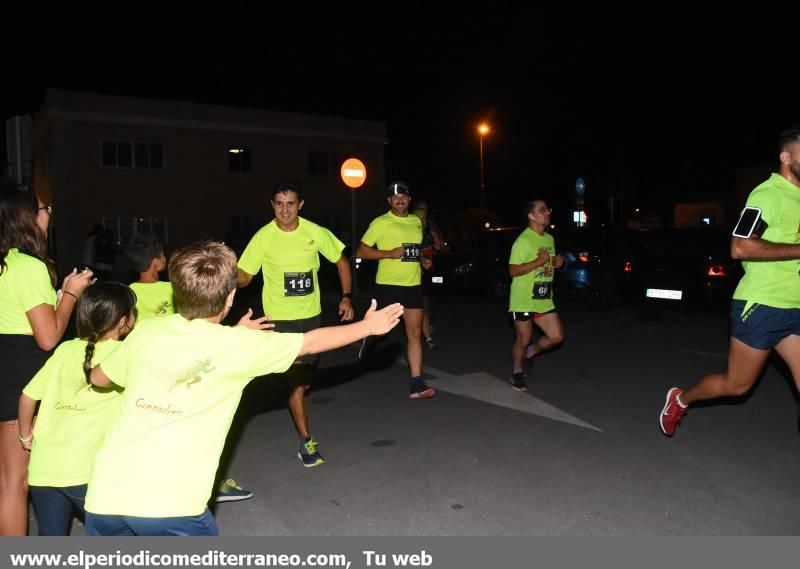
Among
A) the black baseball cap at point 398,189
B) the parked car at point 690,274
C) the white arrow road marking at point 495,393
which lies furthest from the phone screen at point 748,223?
the parked car at point 690,274

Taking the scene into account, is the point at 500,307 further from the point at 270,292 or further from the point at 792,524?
the point at 792,524

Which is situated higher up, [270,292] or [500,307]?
[270,292]

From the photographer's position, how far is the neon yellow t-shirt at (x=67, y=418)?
119 inches

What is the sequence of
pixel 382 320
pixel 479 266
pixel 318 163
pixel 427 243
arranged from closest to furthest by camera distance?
pixel 382 320
pixel 427 243
pixel 479 266
pixel 318 163

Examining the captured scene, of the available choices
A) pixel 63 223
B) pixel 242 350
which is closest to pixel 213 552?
pixel 242 350

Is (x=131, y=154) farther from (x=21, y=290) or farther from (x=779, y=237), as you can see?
(x=779, y=237)

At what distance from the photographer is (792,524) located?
401cm

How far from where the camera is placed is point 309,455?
5211mm

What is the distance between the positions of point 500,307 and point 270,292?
9.50 meters

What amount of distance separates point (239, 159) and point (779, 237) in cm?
2964

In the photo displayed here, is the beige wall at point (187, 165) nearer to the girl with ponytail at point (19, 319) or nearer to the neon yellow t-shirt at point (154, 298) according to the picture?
the neon yellow t-shirt at point (154, 298)

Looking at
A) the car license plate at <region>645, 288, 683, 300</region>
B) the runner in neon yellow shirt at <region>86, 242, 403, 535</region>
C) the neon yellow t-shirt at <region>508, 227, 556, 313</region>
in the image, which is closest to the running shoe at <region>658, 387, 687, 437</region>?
the neon yellow t-shirt at <region>508, 227, 556, 313</region>

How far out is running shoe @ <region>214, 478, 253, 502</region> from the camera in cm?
455

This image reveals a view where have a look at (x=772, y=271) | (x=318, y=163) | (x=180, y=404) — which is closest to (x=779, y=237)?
(x=772, y=271)
